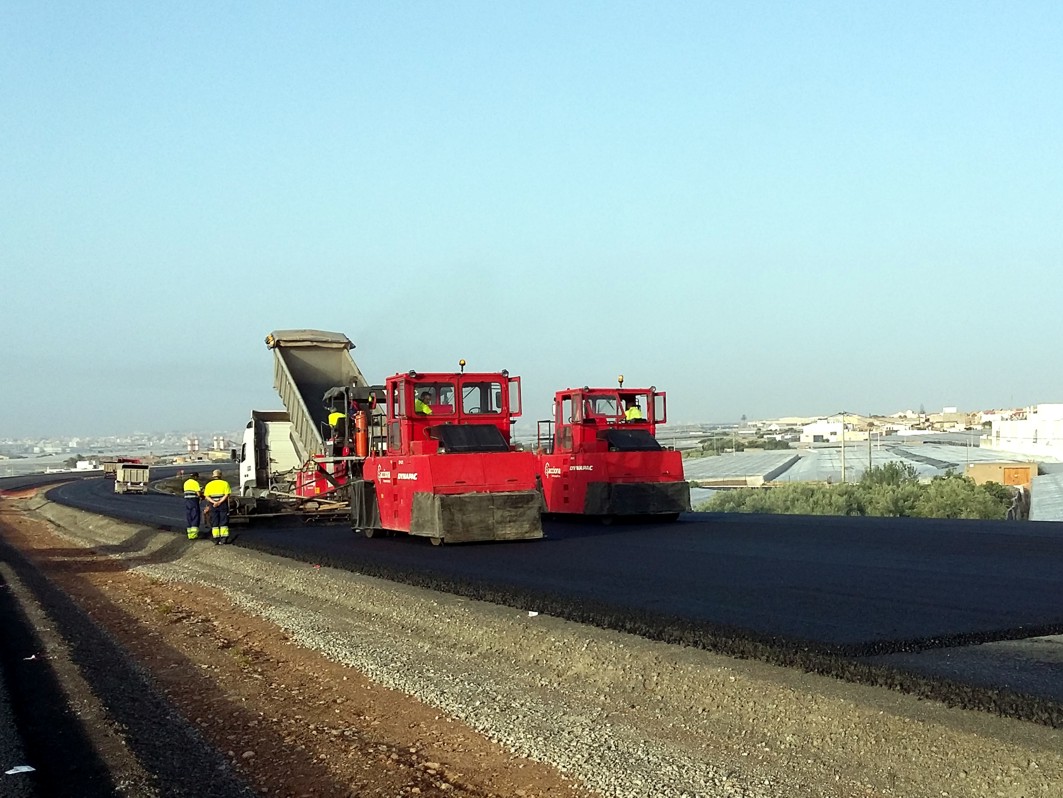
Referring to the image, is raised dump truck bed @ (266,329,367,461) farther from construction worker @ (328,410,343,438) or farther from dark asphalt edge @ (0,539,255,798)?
dark asphalt edge @ (0,539,255,798)

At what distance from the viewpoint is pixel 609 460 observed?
64.5 feet

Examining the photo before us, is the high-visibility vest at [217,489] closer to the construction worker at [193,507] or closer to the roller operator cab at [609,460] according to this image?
the construction worker at [193,507]

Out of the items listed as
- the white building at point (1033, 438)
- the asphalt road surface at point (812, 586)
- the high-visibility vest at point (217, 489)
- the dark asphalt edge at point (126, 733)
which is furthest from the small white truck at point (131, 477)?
the white building at point (1033, 438)

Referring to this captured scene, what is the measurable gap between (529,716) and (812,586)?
4.50 meters

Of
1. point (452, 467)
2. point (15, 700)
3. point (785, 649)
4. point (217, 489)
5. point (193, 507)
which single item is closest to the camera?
point (785, 649)

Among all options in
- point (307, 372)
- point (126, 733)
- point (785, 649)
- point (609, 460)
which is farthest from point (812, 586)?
point (307, 372)

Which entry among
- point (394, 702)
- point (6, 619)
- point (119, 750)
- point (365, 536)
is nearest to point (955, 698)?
point (394, 702)

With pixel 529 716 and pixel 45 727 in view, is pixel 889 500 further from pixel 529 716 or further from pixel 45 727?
pixel 45 727

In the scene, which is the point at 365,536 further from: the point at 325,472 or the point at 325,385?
the point at 325,385

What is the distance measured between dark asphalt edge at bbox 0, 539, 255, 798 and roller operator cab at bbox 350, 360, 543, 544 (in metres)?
6.73

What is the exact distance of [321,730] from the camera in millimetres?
6973

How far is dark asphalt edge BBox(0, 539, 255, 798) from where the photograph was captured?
5.75 meters

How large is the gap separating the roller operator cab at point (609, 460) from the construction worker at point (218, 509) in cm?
568

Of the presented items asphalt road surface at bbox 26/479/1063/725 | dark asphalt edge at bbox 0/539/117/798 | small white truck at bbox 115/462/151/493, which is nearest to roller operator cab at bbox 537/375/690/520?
asphalt road surface at bbox 26/479/1063/725
